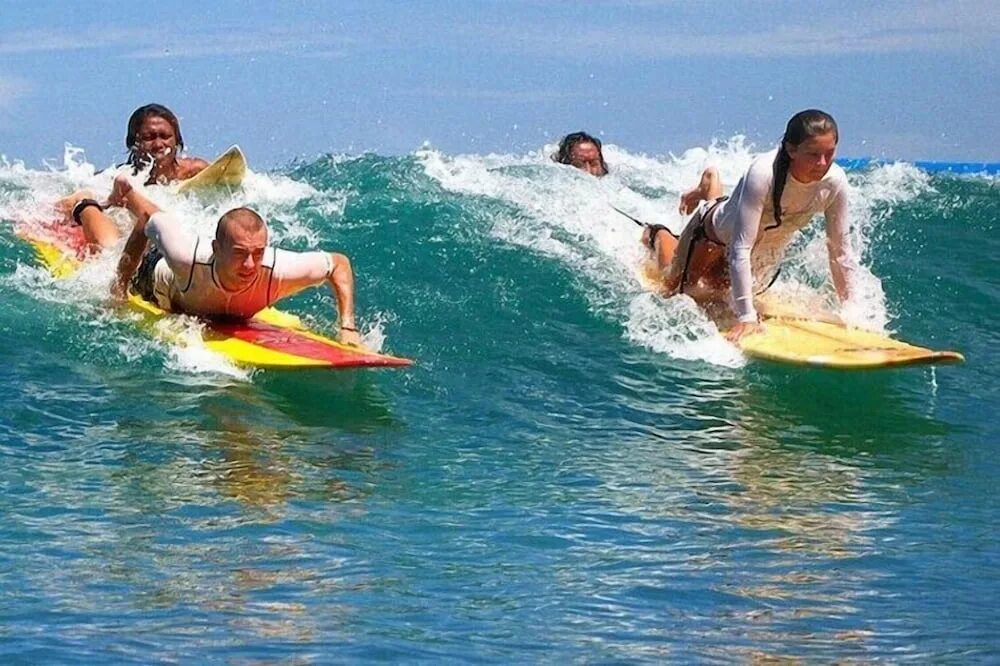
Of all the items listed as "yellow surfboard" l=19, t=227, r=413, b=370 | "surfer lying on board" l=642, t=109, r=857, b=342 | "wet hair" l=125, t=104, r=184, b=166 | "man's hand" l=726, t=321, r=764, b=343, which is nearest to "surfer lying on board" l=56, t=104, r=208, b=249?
"wet hair" l=125, t=104, r=184, b=166

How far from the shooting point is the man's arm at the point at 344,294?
7.92 meters

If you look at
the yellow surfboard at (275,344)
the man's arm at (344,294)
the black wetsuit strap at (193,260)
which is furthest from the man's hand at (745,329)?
the black wetsuit strap at (193,260)

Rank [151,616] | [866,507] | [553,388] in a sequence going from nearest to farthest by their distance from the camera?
[151,616], [866,507], [553,388]

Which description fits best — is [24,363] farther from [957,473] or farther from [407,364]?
[957,473]

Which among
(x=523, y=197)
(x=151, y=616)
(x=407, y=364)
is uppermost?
(x=523, y=197)

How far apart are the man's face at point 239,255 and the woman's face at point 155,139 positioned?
3.25 m

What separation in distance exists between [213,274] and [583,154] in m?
6.43

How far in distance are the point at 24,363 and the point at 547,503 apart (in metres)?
3.44

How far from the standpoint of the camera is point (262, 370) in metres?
7.64

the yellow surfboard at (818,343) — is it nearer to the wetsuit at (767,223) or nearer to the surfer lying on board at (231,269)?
the wetsuit at (767,223)

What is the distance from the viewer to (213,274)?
304 inches

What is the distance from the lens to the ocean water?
4.36 m

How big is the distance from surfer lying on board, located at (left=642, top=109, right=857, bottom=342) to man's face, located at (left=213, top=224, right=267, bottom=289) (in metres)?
2.35

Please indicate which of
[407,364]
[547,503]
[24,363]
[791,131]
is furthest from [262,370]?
[791,131]
